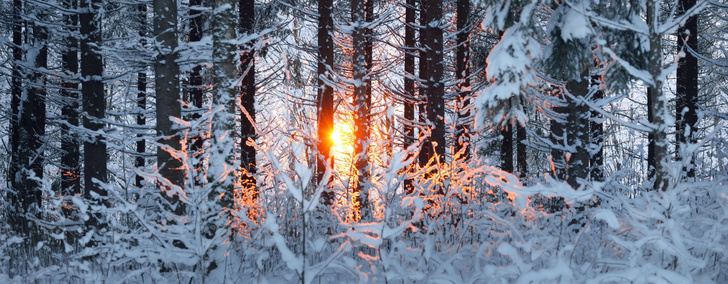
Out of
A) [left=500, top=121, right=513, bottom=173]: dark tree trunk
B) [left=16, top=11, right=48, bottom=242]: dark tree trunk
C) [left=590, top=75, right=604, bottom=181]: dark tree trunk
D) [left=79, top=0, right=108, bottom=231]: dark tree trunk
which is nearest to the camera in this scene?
[left=79, top=0, right=108, bottom=231]: dark tree trunk

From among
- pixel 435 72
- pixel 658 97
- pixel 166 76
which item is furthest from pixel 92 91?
pixel 658 97

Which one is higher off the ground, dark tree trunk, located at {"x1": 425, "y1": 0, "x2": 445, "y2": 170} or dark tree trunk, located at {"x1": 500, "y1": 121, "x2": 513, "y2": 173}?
dark tree trunk, located at {"x1": 425, "y1": 0, "x2": 445, "y2": 170}

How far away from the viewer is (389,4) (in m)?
14.9

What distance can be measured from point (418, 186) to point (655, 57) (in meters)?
2.81

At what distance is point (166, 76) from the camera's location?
7012 mm

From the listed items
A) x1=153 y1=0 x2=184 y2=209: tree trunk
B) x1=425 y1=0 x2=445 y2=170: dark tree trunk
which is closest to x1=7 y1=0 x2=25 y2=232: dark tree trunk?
x1=153 y1=0 x2=184 y2=209: tree trunk

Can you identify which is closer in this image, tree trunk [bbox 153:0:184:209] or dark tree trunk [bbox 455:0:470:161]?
tree trunk [bbox 153:0:184:209]

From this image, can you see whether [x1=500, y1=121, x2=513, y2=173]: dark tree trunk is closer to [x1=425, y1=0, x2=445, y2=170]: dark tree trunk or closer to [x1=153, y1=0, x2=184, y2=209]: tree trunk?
[x1=425, y1=0, x2=445, y2=170]: dark tree trunk

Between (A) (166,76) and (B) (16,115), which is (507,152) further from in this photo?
(B) (16,115)

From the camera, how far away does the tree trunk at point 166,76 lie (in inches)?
269

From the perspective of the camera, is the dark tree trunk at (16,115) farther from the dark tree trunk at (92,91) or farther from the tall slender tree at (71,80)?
the dark tree trunk at (92,91)

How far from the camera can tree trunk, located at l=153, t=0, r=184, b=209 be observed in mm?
6832

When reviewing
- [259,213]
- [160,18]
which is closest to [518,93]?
[259,213]

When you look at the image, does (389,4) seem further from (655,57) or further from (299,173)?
(299,173)
